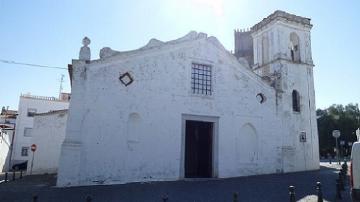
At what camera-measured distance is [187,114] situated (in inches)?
639

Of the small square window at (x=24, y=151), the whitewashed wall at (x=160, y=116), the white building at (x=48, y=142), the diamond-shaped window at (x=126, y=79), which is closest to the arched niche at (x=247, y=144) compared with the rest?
the whitewashed wall at (x=160, y=116)

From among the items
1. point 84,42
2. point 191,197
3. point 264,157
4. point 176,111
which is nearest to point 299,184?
point 264,157

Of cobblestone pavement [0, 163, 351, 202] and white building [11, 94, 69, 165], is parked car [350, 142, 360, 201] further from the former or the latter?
white building [11, 94, 69, 165]

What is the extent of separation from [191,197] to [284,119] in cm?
1038

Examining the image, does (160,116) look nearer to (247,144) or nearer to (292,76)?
(247,144)

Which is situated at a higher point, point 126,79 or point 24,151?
point 126,79

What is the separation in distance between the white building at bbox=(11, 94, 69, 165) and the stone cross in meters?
24.4

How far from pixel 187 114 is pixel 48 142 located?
12.0m

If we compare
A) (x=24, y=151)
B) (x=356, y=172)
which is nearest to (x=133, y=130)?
(x=356, y=172)

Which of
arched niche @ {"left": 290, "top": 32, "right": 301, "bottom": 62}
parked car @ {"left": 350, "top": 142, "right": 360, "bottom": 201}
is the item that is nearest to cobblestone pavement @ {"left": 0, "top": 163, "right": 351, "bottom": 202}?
parked car @ {"left": 350, "top": 142, "right": 360, "bottom": 201}

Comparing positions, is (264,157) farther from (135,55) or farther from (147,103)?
(135,55)

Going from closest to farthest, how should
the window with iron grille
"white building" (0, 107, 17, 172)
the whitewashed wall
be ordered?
1. the whitewashed wall
2. the window with iron grille
3. "white building" (0, 107, 17, 172)

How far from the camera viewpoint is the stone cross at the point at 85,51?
1461cm

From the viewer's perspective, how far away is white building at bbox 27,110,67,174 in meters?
22.5
